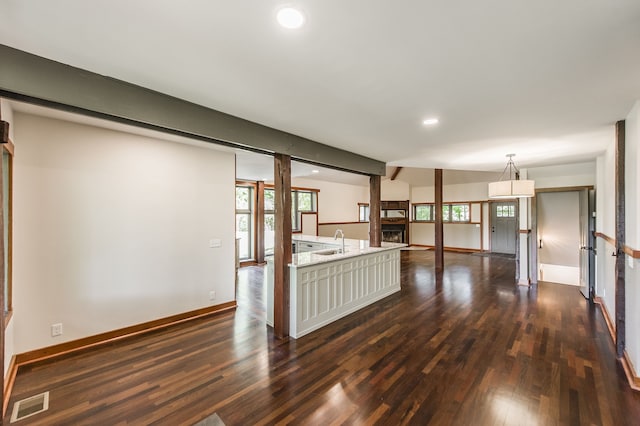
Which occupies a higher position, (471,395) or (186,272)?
(186,272)

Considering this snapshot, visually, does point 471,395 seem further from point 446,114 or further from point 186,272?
point 186,272

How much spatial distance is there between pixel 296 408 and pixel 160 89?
2633 mm

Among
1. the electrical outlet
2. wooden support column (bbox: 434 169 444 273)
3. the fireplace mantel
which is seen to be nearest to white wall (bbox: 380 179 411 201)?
the fireplace mantel

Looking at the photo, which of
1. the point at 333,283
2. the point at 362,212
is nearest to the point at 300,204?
the point at 362,212

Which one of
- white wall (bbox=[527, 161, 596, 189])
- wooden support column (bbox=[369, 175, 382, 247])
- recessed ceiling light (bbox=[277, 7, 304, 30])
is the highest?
recessed ceiling light (bbox=[277, 7, 304, 30])

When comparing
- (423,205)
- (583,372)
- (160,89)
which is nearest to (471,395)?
(583,372)

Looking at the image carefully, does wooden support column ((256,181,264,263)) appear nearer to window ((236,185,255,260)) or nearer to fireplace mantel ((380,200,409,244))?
window ((236,185,255,260))

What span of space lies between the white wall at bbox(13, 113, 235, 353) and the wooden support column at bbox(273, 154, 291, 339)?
4.11 ft

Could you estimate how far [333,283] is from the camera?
3787 mm

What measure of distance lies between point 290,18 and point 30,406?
330cm

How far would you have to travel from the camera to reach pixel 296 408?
2047mm

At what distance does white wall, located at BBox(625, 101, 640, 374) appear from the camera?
232 centimetres

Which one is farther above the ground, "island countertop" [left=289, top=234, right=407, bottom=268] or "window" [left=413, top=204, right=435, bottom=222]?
"window" [left=413, top=204, right=435, bottom=222]

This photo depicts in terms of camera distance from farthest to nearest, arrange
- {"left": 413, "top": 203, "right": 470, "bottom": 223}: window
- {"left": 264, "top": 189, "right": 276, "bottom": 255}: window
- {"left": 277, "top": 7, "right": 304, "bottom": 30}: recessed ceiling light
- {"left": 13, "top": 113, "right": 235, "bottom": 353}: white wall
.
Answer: {"left": 413, "top": 203, "right": 470, "bottom": 223}: window
{"left": 264, "top": 189, "right": 276, "bottom": 255}: window
{"left": 13, "top": 113, "right": 235, "bottom": 353}: white wall
{"left": 277, "top": 7, "right": 304, "bottom": 30}: recessed ceiling light
